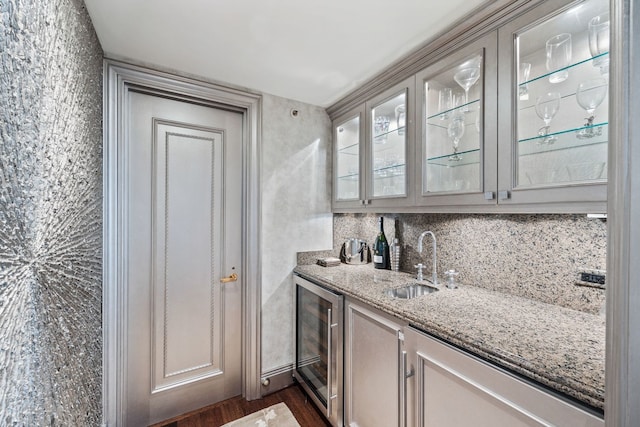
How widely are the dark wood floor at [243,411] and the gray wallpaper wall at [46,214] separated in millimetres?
702

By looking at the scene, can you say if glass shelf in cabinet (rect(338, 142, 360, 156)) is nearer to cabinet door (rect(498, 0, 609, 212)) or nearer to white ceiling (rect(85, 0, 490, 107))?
white ceiling (rect(85, 0, 490, 107))

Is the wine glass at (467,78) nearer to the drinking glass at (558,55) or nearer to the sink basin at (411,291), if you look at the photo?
the drinking glass at (558,55)

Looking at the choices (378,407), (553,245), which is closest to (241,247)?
(378,407)

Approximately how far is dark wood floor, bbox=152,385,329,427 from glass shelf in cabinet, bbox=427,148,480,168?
72.4 inches

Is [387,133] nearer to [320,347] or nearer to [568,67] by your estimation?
[568,67]

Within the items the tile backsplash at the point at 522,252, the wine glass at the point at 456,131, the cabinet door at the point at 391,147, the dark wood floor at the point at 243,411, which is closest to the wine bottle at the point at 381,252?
the tile backsplash at the point at 522,252

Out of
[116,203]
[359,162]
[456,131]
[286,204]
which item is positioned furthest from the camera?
[286,204]

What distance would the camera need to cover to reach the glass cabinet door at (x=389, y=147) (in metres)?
1.81

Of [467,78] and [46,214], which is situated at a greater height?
[467,78]

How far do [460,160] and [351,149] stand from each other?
1010mm

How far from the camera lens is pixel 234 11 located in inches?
52.9

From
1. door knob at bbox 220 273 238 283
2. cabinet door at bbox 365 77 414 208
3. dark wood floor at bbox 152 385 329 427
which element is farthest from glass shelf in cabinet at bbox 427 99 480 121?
dark wood floor at bbox 152 385 329 427

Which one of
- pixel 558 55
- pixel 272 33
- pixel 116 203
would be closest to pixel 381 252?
pixel 558 55

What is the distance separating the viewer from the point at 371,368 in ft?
4.84
